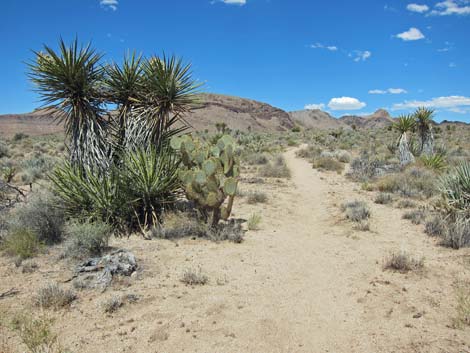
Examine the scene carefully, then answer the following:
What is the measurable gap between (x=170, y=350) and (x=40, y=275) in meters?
2.71

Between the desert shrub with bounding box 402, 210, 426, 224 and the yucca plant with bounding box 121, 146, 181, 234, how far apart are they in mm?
5512

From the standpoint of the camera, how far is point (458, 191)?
7.41 meters

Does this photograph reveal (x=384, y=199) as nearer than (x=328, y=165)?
Yes

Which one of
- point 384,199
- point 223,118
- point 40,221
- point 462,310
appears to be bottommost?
point 462,310

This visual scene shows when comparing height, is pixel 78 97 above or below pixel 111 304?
above

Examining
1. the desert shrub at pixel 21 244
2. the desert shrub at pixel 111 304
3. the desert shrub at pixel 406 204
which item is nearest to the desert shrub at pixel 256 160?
the desert shrub at pixel 406 204

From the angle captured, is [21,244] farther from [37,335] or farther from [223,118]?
[223,118]

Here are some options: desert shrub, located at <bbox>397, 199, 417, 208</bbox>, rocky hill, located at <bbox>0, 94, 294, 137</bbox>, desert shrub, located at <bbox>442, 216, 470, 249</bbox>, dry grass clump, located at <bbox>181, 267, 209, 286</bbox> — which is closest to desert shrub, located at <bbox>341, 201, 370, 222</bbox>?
desert shrub, located at <bbox>397, 199, 417, 208</bbox>

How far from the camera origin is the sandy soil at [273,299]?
3656 millimetres

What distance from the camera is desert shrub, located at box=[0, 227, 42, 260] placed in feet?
18.6

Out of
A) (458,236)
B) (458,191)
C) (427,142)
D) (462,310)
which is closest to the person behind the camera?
(462,310)

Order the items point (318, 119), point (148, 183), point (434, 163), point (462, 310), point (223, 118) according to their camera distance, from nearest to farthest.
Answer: point (462, 310), point (148, 183), point (434, 163), point (223, 118), point (318, 119)

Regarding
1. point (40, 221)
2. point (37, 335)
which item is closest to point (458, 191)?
point (37, 335)

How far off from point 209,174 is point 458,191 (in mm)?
5387
